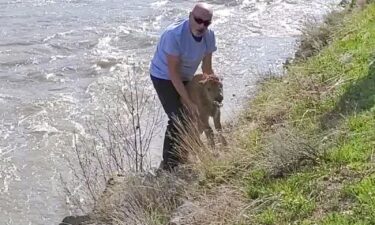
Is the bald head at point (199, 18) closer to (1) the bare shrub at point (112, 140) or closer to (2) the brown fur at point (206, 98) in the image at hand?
(2) the brown fur at point (206, 98)

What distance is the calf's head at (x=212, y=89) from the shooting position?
7.45m

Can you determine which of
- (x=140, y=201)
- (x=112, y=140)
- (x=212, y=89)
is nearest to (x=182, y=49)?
(x=212, y=89)

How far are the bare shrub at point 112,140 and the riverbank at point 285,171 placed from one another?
69 cm

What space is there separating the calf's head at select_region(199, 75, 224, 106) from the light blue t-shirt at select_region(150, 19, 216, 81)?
0.15 m

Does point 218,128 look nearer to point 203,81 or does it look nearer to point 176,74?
point 203,81

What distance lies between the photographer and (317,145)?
620cm

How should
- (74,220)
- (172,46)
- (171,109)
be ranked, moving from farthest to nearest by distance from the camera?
(171,109), (74,220), (172,46)

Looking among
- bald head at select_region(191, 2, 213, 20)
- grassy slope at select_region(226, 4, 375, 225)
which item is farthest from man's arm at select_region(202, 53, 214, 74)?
grassy slope at select_region(226, 4, 375, 225)

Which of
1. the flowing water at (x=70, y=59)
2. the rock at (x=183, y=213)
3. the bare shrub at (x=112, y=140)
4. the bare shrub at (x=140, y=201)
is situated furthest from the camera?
the flowing water at (x=70, y=59)

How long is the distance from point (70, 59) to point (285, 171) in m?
8.92

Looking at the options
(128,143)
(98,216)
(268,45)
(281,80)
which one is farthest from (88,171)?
(268,45)

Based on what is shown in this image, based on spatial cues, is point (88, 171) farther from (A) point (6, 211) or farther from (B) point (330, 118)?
(B) point (330, 118)

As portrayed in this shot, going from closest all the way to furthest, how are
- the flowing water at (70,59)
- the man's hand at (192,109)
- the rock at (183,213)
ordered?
1. the rock at (183,213)
2. the man's hand at (192,109)
3. the flowing water at (70,59)

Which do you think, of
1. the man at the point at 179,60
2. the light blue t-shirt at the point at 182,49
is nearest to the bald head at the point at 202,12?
the man at the point at 179,60
